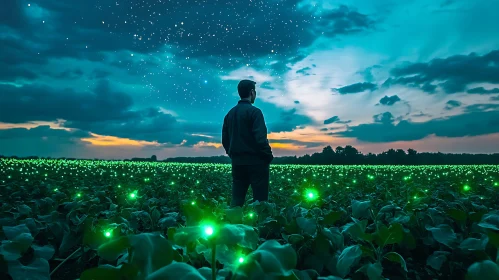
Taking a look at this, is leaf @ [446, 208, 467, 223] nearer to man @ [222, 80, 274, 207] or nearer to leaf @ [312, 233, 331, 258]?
leaf @ [312, 233, 331, 258]

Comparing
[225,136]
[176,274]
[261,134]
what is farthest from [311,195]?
[225,136]

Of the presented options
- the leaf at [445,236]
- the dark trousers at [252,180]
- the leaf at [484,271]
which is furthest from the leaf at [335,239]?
the dark trousers at [252,180]

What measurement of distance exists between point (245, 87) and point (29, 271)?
17.3ft

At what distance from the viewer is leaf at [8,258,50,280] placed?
2059 millimetres

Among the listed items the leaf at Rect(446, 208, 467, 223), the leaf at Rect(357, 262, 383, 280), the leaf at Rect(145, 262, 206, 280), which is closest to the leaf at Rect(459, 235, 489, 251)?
the leaf at Rect(446, 208, 467, 223)

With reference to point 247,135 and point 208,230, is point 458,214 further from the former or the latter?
point 247,135

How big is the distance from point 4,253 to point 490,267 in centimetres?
243

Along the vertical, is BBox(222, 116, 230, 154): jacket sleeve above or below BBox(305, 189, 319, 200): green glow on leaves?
above

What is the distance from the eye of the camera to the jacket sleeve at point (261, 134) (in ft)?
21.2

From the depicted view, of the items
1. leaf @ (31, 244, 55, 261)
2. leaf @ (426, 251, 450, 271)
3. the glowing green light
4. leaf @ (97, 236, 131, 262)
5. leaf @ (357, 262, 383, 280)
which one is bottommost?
leaf @ (426, 251, 450, 271)

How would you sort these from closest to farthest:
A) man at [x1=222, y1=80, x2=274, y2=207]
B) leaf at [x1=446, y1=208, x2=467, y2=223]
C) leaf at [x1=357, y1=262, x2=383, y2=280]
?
leaf at [x1=357, y1=262, x2=383, y2=280]
leaf at [x1=446, y1=208, x2=467, y2=223]
man at [x1=222, y1=80, x2=274, y2=207]

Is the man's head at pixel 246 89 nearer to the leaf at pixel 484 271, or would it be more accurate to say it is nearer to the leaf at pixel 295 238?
the leaf at pixel 295 238

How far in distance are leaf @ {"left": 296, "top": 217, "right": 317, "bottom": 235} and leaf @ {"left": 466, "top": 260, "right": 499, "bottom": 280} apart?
4.14 feet

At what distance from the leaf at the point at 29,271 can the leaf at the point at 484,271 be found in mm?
2223
